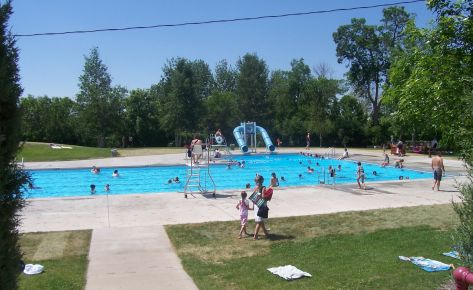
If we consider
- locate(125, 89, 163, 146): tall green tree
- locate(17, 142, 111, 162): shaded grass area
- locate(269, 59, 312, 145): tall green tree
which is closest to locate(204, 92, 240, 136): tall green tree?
locate(269, 59, 312, 145): tall green tree

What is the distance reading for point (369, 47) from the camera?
54812 mm

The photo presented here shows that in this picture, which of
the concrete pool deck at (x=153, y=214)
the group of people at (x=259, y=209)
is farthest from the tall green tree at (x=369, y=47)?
the group of people at (x=259, y=209)

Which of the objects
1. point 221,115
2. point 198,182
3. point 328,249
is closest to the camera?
point 328,249

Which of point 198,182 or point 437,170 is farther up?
point 437,170

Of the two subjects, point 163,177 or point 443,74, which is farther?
point 163,177

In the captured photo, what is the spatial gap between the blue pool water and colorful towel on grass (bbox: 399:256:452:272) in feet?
51.3

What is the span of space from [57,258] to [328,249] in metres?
6.08

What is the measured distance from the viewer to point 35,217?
47.6ft

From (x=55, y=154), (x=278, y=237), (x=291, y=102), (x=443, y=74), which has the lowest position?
(x=278, y=237)

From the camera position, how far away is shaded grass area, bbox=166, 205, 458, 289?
8266 mm

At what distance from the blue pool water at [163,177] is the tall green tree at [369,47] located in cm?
2454

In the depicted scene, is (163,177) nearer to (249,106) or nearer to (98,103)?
(98,103)

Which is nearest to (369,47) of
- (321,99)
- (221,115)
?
(321,99)

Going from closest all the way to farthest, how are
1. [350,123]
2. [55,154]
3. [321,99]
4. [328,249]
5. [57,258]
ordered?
[57,258]
[328,249]
[55,154]
[350,123]
[321,99]
